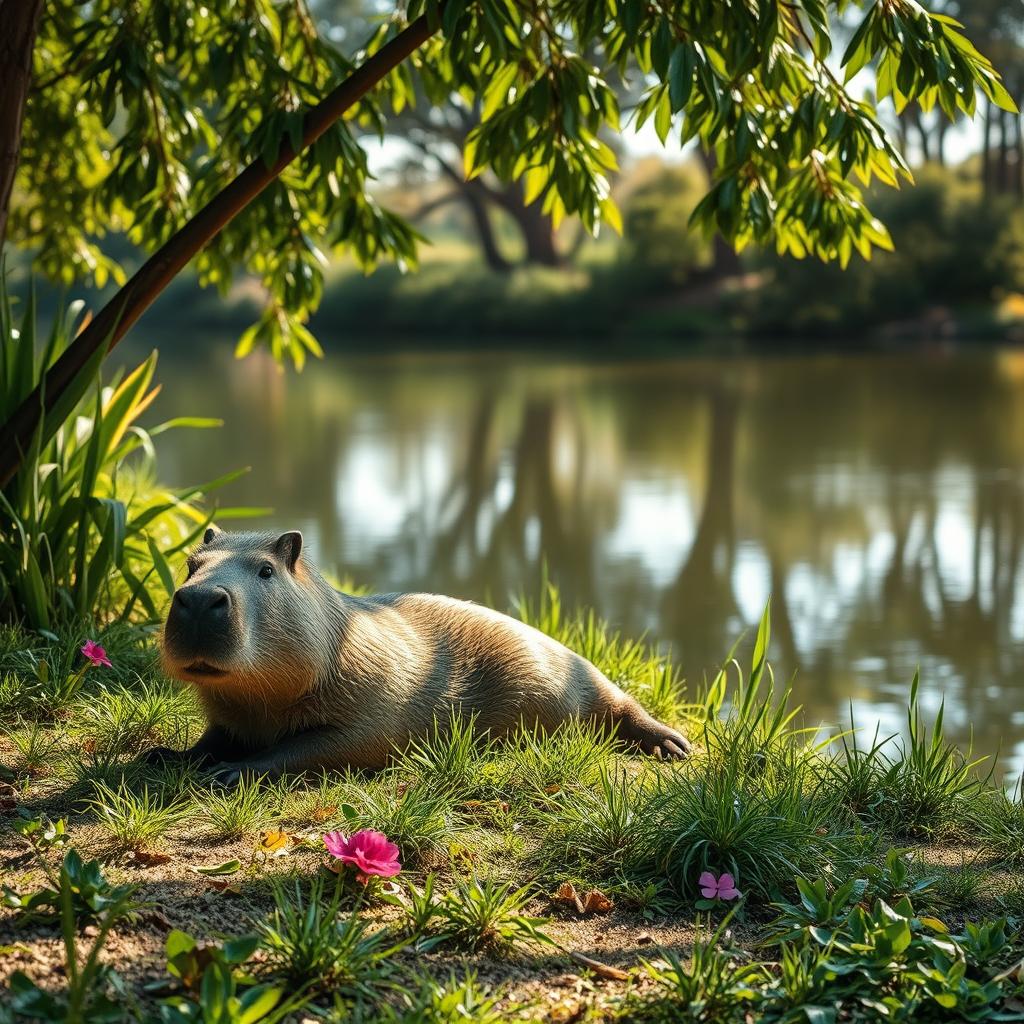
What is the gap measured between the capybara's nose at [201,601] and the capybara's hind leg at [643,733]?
4.74 ft

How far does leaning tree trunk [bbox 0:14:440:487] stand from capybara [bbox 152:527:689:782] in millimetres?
1219

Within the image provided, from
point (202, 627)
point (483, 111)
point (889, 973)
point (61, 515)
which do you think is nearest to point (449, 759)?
point (202, 627)

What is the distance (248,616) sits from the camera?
367 centimetres

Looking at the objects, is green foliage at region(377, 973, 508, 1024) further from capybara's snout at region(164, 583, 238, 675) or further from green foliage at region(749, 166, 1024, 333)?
green foliage at region(749, 166, 1024, 333)

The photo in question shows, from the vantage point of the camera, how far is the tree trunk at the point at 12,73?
15.1ft

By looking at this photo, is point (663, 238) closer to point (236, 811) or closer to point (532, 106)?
point (532, 106)

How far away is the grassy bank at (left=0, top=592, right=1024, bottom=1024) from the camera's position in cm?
264

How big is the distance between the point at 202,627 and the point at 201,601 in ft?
0.23

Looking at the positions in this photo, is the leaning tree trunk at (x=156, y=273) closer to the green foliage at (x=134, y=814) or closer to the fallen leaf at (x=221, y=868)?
the green foliage at (x=134, y=814)

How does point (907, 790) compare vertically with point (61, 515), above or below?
below

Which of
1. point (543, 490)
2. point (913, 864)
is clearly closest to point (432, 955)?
point (913, 864)

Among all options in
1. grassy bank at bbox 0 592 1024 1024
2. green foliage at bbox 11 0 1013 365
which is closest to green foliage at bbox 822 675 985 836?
grassy bank at bbox 0 592 1024 1024

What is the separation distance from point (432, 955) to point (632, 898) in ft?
1.93

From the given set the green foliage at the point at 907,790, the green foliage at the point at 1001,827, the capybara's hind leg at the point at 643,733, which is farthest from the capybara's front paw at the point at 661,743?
the green foliage at the point at 1001,827
